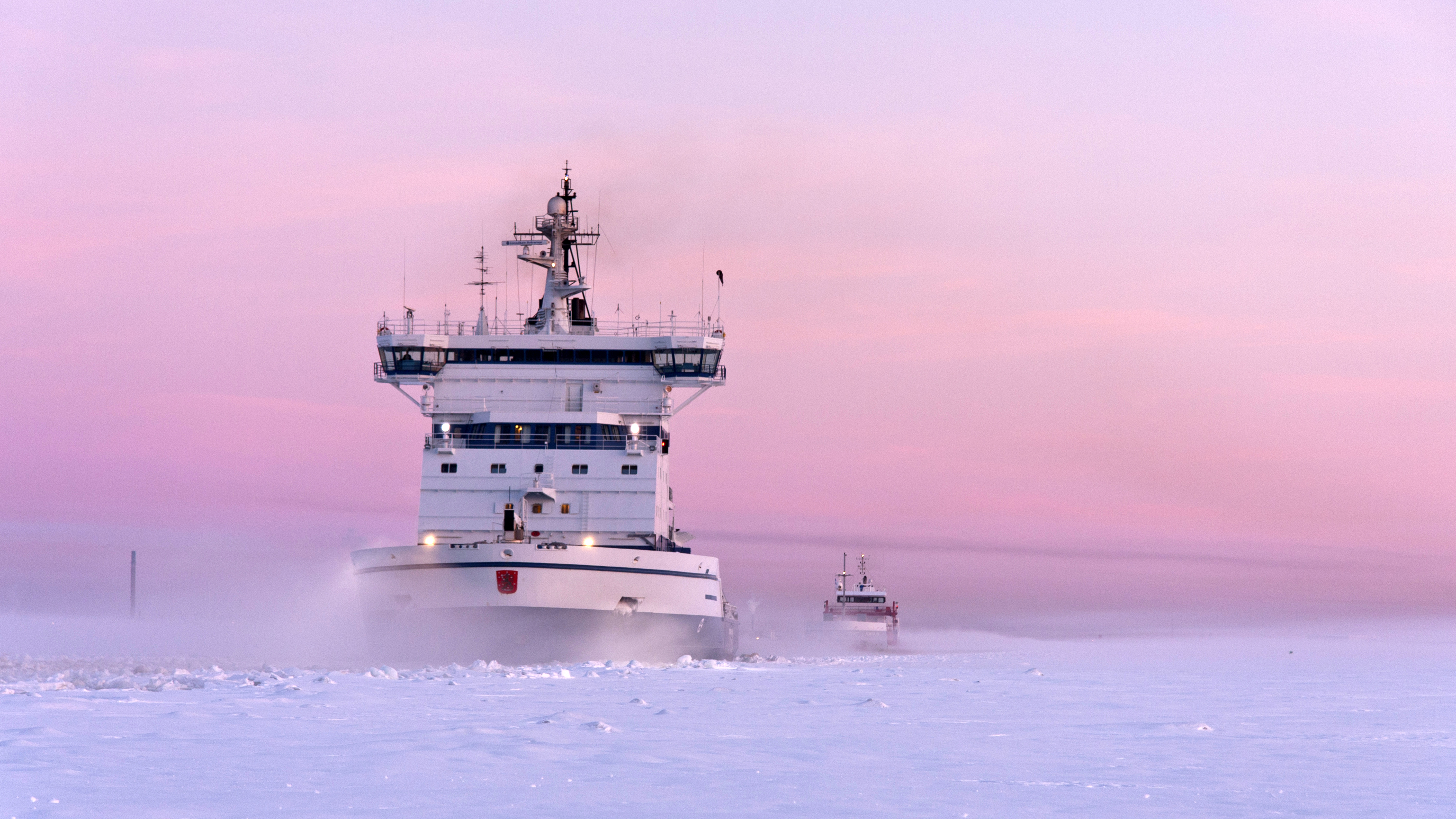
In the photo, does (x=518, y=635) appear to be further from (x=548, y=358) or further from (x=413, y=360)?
(x=413, y=360)

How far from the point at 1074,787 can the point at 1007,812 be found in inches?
57.1

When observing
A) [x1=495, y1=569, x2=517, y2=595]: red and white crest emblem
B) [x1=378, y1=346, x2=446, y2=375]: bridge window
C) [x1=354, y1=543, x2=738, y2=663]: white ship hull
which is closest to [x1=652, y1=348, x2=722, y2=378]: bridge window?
[x1=378, y1=346, x2=446, y2=375]: bridge window

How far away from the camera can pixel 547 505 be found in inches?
1537

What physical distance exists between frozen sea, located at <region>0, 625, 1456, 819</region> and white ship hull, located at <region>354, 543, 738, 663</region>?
1050 centimetres

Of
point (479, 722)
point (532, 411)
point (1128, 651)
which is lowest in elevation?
point (1128, 651)

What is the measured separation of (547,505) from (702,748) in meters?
26.0

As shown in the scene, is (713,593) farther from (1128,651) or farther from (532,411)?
(1128,651)

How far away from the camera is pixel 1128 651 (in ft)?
203

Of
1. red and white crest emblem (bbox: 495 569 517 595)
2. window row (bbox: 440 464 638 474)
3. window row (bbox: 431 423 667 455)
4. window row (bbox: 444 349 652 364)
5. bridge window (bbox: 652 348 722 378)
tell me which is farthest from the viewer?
bridge window (bbox: 652 348 722 378)

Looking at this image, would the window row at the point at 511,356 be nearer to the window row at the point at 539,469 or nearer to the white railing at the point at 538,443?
the white railing at the point at 538,443

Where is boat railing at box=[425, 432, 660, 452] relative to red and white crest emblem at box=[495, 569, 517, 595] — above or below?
above

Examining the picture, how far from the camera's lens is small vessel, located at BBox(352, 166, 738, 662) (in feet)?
116

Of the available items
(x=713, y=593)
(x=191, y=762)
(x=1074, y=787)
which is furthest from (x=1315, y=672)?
(x=191, y=762)

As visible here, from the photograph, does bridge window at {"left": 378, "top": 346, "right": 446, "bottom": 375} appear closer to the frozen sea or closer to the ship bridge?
the ship bridge
